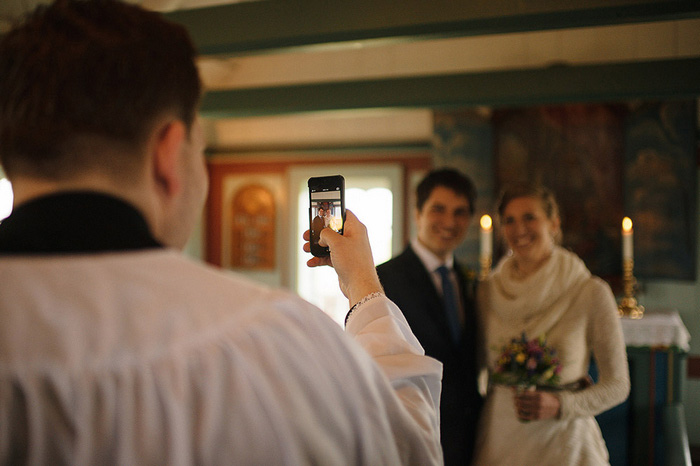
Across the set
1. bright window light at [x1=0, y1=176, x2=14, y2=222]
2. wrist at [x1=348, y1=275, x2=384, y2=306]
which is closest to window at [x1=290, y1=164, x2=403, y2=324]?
bright window light at [x1=0, y1=176, x2=14, y2=222]

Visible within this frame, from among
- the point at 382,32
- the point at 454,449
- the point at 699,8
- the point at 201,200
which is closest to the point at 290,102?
the point at 382,32

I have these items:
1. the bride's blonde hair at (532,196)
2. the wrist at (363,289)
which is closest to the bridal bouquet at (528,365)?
the bride's blonde hair at (532,196)

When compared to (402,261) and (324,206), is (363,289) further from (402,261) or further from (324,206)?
(402,261)

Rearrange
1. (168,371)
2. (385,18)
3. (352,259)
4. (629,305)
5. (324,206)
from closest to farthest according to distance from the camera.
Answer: (168,371) → (352,259) → (324,206) → (385,18) → (629,305)

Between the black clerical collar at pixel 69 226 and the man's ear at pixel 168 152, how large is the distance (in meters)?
0.08

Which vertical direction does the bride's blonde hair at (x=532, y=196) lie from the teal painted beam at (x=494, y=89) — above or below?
below

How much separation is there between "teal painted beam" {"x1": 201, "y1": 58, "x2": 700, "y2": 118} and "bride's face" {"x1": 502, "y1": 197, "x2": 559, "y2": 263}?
113 inches

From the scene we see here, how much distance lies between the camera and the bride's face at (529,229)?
8.59ft

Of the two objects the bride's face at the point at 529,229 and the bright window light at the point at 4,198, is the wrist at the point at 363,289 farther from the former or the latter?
the bright window light at the point at 4,198

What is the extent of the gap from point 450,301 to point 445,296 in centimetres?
3

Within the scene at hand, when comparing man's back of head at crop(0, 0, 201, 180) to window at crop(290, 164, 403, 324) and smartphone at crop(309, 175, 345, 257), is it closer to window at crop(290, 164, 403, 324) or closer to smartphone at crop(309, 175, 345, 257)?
smartphone at crop(309, 175, 345, 257)

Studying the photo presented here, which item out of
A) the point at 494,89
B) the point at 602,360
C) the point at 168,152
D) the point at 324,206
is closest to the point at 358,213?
the point at 494,89

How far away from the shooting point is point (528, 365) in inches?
88.4

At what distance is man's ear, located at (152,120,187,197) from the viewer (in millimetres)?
689
